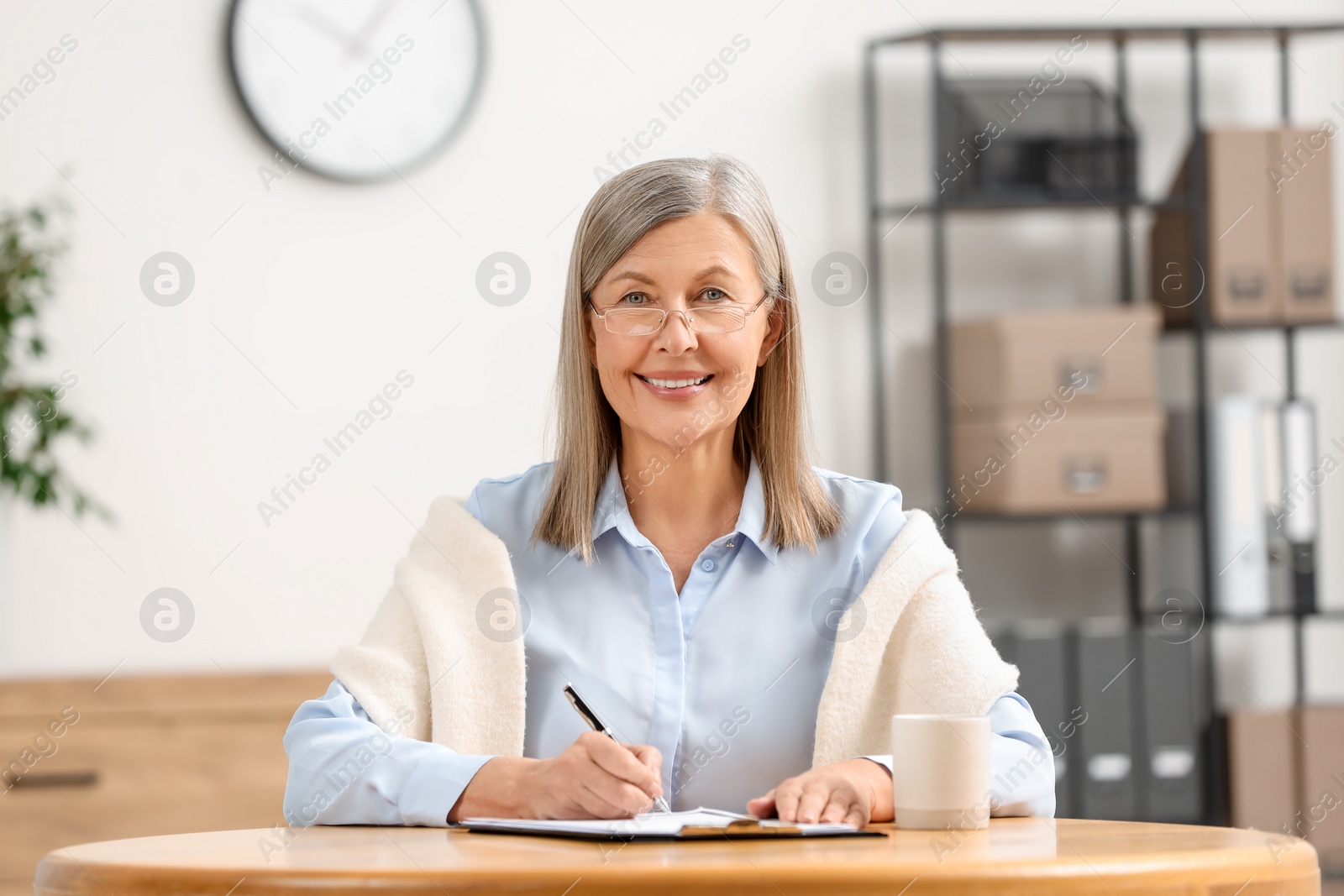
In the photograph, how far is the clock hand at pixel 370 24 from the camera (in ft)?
9.84

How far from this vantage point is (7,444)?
2.65 m

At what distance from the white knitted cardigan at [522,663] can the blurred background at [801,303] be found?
1522 mm

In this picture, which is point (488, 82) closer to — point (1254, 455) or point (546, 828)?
point (1254, 455)

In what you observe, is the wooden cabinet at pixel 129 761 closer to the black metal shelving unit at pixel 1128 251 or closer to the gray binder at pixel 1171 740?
the black metal shelving unit at pixel 1128 251

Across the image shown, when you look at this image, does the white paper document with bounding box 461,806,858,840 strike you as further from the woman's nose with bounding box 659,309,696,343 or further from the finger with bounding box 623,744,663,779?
the woman's nose with bounding box 659,309,696,343

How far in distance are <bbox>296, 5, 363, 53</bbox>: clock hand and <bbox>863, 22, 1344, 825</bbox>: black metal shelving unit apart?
3.94 ft

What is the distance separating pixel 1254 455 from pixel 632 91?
1619mm

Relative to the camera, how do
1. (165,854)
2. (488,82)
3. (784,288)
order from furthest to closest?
1. (488,82)
2. (784,288)
3. (165,854)

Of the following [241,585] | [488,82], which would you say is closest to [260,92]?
[488,82]

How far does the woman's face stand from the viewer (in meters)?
1.40

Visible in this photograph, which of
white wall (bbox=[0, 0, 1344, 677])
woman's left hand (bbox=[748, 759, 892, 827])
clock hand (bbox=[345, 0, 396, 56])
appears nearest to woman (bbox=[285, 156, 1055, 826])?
woman's left hand (bbox=[748, 759, 892, 827])

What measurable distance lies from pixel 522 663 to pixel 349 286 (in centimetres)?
187

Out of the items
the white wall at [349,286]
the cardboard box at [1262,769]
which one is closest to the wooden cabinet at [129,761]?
the white wall at [349,286]

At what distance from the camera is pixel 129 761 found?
2.45m
